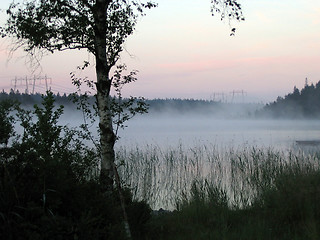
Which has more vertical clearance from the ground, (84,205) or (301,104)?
(301,104)

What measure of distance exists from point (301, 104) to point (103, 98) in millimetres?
148922

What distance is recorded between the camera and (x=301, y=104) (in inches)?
5758

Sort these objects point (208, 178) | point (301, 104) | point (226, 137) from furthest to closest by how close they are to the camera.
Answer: point (301, 104) < point (226, 137) < point (208, 178)

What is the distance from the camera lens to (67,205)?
6086mm

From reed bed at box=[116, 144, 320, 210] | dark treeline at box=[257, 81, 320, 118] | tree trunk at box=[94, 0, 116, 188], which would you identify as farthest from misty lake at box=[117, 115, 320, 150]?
dark treeline at box=[257, 81, 320, 118]

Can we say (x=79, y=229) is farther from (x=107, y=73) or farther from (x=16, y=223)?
(x=107, y=73)

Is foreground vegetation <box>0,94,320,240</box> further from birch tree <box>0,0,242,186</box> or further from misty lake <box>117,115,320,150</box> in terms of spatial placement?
misty lake <box>117,115,320,150</box>

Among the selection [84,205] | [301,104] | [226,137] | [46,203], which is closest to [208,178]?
[84,205]

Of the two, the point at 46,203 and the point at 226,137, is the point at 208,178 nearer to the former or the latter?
the point at 46,203

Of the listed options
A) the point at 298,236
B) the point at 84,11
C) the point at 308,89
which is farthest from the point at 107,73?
the point at 308,89

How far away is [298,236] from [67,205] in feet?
15.5

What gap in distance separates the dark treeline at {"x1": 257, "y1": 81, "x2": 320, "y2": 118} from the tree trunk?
13629 cm

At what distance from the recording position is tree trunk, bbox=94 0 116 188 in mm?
9141

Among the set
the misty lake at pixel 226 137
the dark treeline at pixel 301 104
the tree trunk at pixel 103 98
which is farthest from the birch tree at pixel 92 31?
the dark treeline at pixel 301 104
